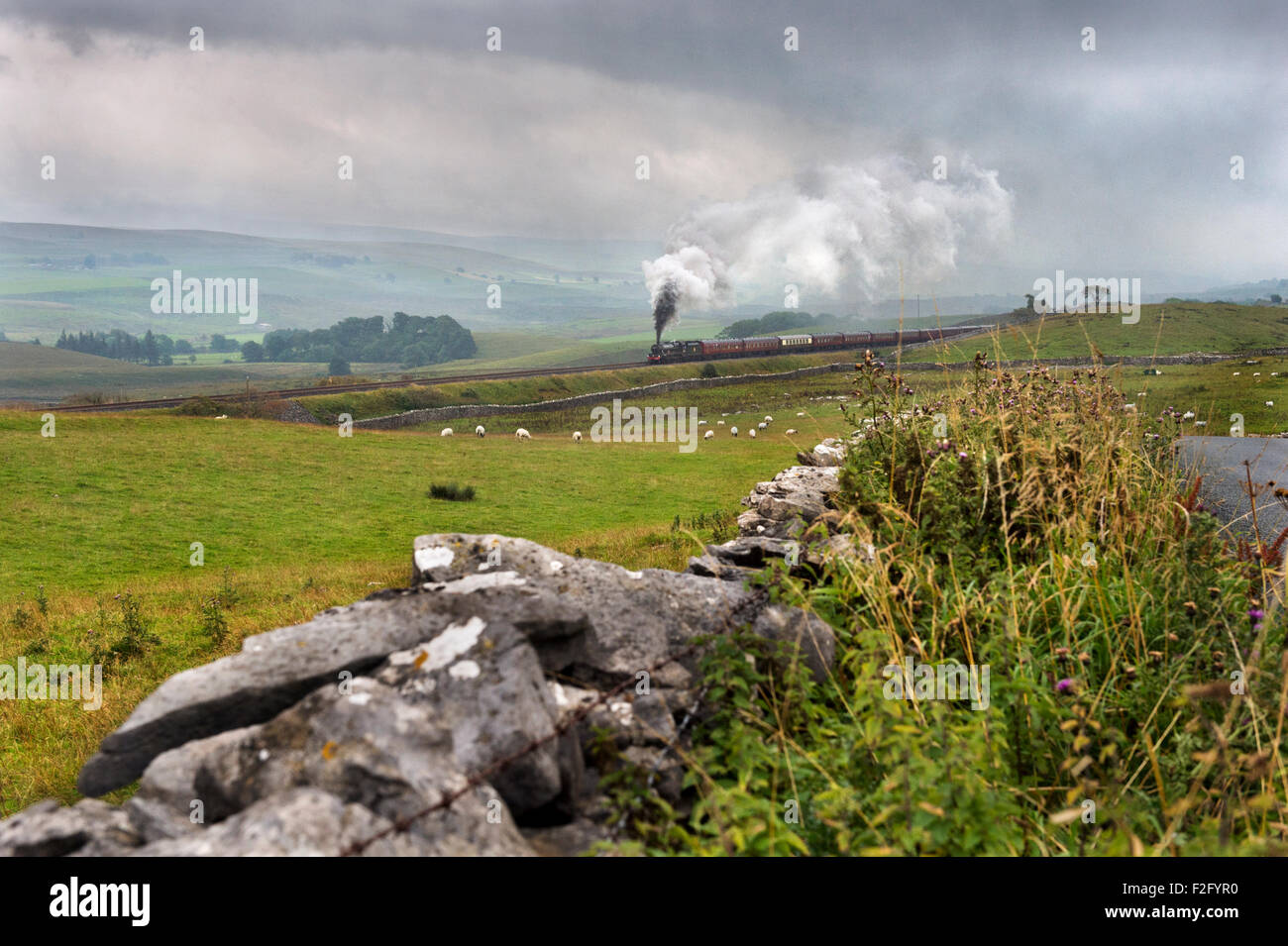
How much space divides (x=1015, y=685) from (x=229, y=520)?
2044cm

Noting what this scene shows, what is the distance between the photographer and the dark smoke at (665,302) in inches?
4574

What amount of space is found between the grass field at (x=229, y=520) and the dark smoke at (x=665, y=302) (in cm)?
8123

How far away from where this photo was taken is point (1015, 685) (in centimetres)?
475

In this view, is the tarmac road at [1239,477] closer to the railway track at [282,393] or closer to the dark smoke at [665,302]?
the railway track at [282,393]

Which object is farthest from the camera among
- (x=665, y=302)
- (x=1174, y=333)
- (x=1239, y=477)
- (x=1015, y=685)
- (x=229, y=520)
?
(x=665, y=302)

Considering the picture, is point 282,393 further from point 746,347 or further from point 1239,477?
point 1239,477

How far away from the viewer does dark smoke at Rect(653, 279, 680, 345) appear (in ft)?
381

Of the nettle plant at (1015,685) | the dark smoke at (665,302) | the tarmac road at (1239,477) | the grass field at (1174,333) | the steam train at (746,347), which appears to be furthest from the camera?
the dark smoke at (665,302)

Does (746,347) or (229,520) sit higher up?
(746,347)

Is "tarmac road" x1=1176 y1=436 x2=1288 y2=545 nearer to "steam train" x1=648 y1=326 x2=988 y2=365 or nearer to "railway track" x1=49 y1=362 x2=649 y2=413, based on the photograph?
"railway track" x1=49 y1=362 x2=649 y2=413

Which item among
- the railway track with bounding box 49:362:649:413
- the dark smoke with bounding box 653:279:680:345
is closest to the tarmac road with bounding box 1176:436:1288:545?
the railway track with bounding box 49:362:649:413

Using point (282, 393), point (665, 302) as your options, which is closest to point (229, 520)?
point (282, 393)

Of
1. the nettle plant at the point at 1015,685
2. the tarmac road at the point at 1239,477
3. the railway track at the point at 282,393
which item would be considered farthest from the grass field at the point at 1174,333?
the nettle plant at the point at 1015,685

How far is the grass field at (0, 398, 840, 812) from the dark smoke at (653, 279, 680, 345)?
3198 inches
